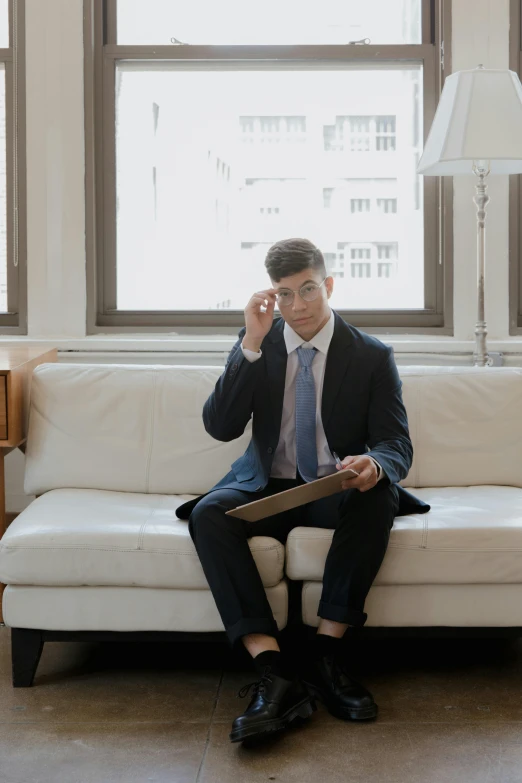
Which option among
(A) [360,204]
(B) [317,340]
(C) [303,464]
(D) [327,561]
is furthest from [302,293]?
(A) [360,204]

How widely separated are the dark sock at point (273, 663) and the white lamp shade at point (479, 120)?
1737 mm

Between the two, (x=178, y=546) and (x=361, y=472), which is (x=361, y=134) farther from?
(x=178, y=546)

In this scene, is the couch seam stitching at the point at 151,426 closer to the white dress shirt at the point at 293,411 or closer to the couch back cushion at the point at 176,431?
the couch back cushion at the point at 176,431

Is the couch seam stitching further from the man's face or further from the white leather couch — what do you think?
the man's face

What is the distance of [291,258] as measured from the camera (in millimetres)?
2301

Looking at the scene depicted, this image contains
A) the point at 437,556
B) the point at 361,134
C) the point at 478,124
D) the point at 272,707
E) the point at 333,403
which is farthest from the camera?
the point at 361,134

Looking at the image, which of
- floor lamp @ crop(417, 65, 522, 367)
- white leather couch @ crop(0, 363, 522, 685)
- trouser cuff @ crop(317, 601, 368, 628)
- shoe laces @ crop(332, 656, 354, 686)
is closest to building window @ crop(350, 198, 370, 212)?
floor lamp @ crop(417, 65, 522, 367)

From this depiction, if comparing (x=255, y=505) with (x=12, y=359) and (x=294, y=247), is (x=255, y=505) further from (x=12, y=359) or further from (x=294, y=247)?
(x=12, y=359)

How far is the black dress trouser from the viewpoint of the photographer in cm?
217

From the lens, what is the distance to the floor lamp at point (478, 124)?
294 centimetres

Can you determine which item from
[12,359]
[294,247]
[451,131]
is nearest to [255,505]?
[294,247]

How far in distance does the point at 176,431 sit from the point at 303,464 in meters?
0.57

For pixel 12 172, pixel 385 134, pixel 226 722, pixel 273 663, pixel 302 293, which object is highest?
pixel 385 134

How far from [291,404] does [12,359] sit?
1034mm
